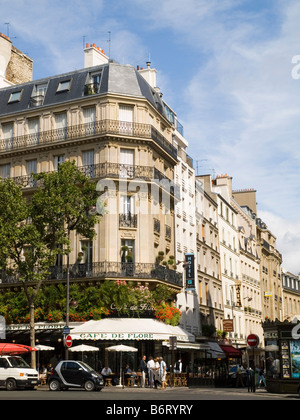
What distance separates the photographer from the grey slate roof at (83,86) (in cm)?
3584

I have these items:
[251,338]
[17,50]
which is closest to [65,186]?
[251,338]

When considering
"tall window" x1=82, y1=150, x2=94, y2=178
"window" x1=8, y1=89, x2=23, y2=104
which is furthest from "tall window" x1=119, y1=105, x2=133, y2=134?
"window" x1=8, y1=89, x2=23, y2=104

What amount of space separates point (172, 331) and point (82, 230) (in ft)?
22.5

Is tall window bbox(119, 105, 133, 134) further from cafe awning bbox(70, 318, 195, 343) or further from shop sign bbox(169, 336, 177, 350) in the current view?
shop sign bbox(169, 336, 177, 350)

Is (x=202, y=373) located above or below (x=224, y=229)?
below

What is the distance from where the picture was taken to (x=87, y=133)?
35219 millimetres

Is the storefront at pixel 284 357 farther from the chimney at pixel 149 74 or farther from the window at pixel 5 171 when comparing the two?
the chimney at pixel 149 74

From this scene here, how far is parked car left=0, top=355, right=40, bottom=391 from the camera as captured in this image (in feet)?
80.5

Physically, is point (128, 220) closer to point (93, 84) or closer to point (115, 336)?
point (115, 336)

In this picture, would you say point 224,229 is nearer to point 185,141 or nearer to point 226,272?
point 226,272

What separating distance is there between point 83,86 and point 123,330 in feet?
50.4

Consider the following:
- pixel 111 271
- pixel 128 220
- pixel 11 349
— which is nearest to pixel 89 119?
pixel 128 220

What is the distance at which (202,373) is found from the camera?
111 feet

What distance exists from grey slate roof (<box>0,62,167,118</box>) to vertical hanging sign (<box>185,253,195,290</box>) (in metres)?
9.78
